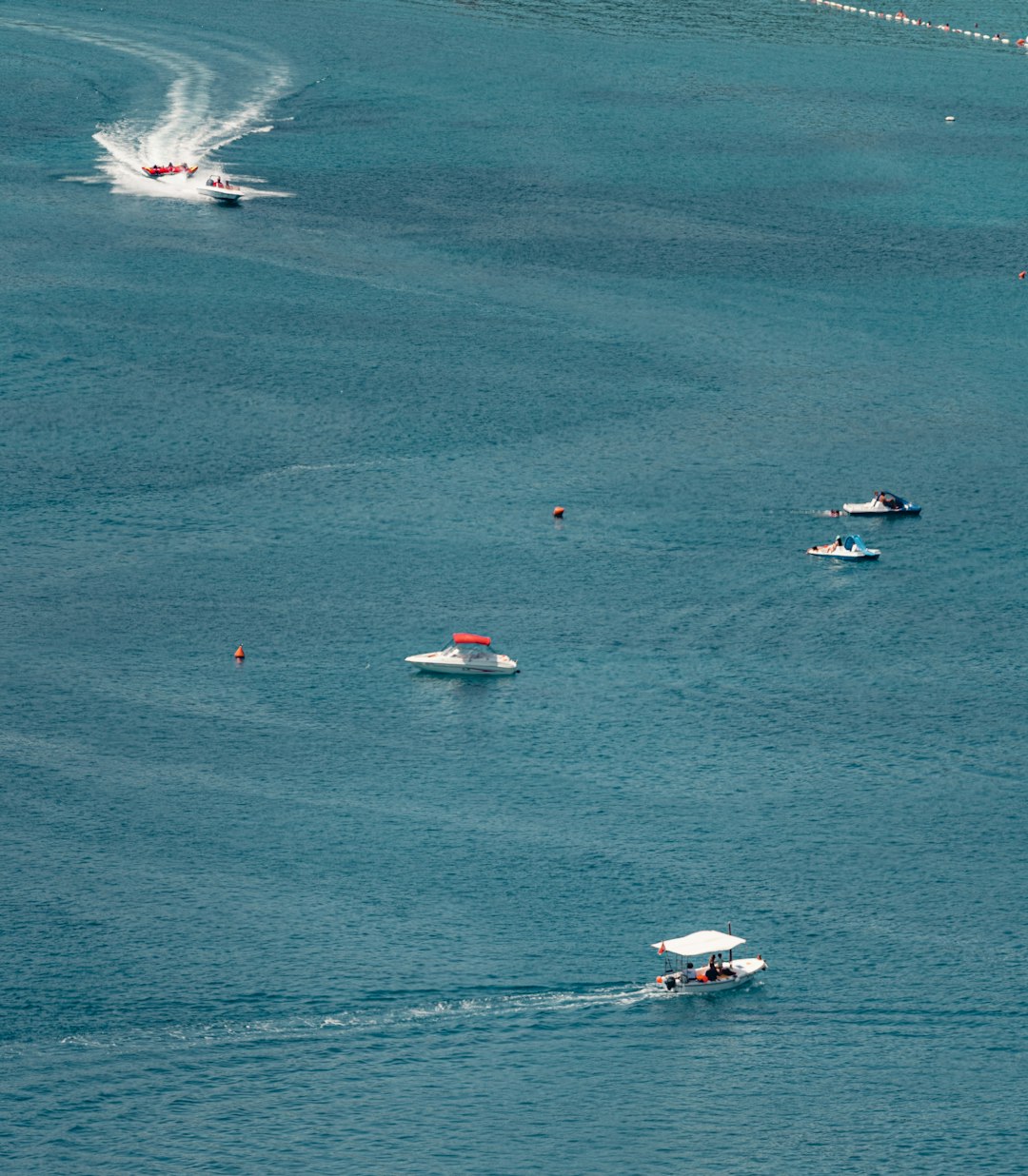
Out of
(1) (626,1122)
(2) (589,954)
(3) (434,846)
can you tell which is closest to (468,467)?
(3) (434,846)

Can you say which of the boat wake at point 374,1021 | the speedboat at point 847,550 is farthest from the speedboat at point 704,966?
the speedboat at point 847,550

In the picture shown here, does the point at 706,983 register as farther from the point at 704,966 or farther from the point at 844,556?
the point at 844,556

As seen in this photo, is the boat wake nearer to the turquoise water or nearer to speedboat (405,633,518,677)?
the turquoise water

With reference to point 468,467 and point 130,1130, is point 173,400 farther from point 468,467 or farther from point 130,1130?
point 130,1130

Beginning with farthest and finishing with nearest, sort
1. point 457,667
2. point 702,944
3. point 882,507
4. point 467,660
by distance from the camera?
1. point 882,507
2. point 467,660
3. point 457,667
4. point 702,944

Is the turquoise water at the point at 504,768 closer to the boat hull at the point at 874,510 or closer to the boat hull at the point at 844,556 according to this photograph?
the boat hull at the point at 844,556

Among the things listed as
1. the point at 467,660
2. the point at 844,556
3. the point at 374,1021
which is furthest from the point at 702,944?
the point at 844,556

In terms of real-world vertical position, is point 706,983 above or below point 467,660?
below
